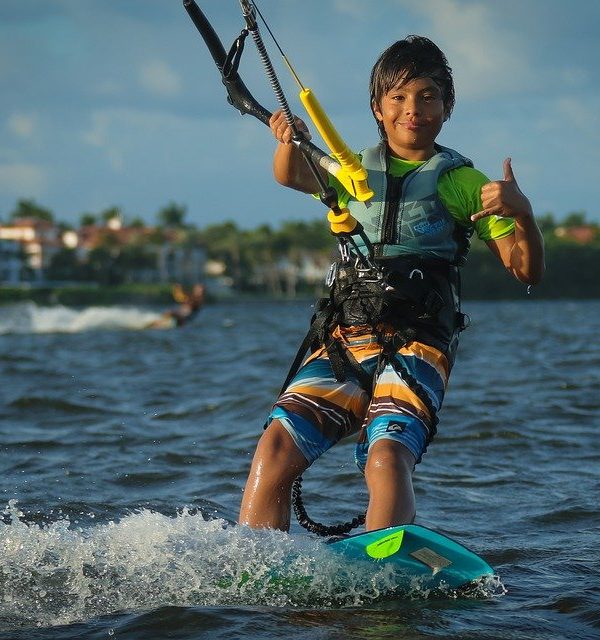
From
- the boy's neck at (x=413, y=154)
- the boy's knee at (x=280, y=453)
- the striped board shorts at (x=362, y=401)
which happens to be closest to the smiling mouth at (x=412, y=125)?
the boy's neck at (x=413, y=154)

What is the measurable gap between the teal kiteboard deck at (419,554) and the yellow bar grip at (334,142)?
1.37 meters

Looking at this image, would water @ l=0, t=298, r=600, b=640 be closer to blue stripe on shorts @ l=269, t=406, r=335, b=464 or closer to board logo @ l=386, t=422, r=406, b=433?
blue stripe on shorts @ l=269, t=406, r=335, b=464

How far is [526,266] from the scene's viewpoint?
4621 millimetres

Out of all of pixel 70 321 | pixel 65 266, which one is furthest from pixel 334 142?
pixel 65 266

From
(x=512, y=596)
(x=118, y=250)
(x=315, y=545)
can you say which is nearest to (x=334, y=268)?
(x=315, y=545)

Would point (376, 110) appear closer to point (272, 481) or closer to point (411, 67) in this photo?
point (411, 67)

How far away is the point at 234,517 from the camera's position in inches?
255

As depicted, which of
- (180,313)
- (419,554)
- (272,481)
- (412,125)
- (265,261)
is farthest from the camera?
(265,261)

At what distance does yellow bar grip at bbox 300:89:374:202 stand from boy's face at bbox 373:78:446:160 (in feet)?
1.46

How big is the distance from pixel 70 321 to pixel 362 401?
157 feet

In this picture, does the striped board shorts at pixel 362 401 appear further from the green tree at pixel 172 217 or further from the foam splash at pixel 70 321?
the green tree at pixel 172 217

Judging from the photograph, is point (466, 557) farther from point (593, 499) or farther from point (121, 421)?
point (121, 421)

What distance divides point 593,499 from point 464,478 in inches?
44.6

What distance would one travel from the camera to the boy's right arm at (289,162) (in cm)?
→ 463
